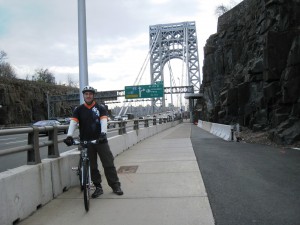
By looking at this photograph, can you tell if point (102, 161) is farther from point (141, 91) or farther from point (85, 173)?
point (141, 91)

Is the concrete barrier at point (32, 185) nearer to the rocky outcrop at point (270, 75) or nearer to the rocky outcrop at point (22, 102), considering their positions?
the rocky outcrop at point (270, 75)

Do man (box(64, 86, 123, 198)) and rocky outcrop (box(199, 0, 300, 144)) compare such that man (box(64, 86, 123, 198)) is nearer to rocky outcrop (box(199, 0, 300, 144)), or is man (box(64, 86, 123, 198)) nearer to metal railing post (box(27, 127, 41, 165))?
metal railing post (box(27, 127, 41, 165))

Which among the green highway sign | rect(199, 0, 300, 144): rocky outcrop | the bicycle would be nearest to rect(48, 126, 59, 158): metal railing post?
the bicycle

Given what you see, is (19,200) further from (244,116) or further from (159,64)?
(159,64)

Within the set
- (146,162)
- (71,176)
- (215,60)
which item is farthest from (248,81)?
(215,60)

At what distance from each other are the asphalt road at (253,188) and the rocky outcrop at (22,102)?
176 feet

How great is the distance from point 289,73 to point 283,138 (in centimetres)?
311

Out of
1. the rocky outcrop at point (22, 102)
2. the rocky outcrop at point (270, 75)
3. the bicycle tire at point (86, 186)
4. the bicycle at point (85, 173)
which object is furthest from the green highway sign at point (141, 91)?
the bicycle tire at point (86, 186)

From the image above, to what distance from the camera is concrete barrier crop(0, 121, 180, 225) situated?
5.38 m

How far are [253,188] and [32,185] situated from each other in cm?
399

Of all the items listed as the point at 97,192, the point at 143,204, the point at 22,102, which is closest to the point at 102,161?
the point at 97,192

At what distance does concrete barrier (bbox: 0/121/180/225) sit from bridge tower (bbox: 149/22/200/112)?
312 ft

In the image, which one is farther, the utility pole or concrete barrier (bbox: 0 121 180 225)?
the utility pole

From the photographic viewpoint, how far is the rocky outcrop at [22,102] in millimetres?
61594
